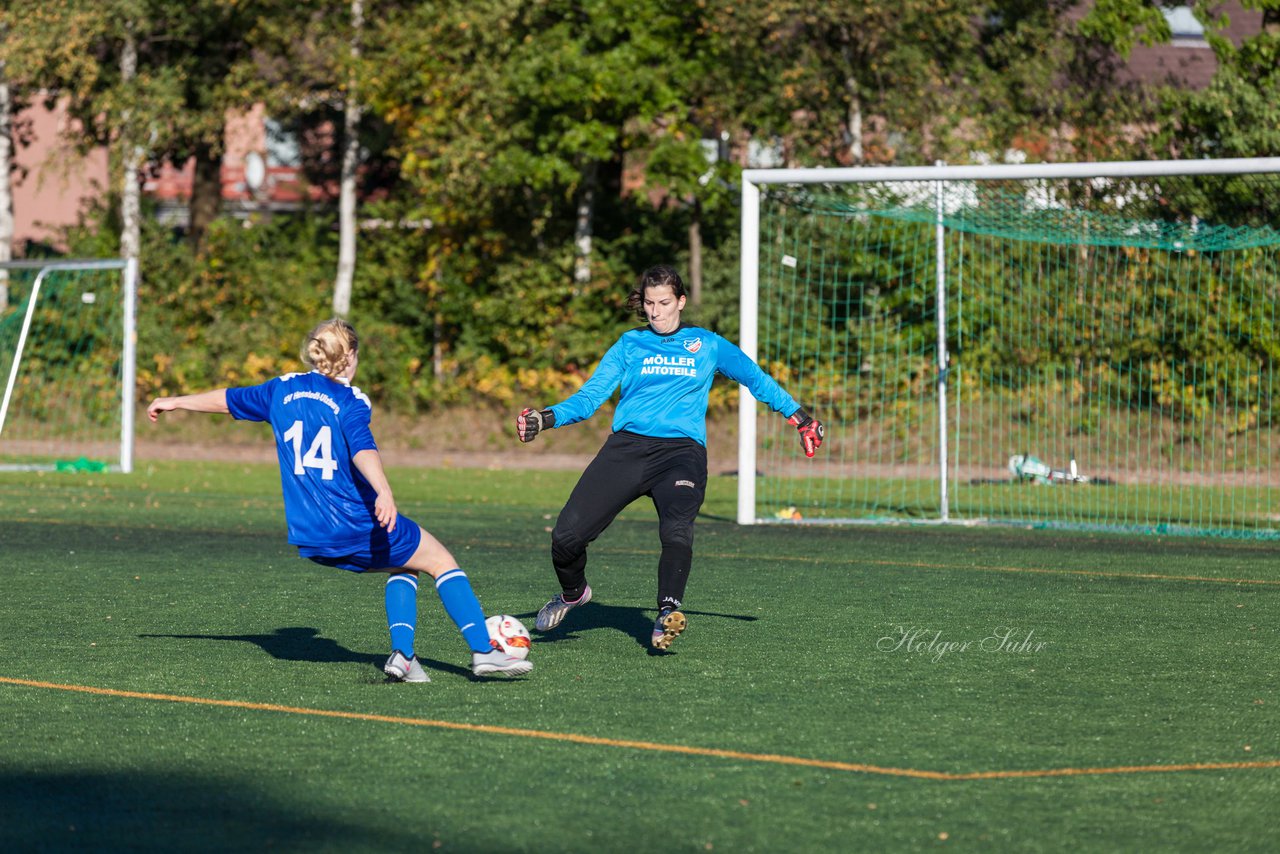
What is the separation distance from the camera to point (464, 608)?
21.9ft

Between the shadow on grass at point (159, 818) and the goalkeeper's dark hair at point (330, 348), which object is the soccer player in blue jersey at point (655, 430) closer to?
the goalkeeper's dark hair at point (330, 348)

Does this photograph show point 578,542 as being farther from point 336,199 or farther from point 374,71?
point 336,199

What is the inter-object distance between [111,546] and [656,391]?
606 centimetres

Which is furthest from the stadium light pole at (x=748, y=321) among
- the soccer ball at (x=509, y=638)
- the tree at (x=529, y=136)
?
the tree at (x=529, y=136)

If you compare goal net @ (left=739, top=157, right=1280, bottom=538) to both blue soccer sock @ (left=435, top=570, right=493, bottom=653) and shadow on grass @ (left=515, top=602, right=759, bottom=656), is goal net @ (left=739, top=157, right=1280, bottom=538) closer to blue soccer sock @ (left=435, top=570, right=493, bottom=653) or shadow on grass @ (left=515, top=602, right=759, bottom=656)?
shadow on grass @ (left=515, top=602, right=759, bottom=656)

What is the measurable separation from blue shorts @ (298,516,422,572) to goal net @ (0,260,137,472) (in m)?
16.0

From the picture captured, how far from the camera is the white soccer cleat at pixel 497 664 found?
6.73 m

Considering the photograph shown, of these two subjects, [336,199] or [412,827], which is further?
[336,199]

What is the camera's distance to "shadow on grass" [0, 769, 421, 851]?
14.7ft

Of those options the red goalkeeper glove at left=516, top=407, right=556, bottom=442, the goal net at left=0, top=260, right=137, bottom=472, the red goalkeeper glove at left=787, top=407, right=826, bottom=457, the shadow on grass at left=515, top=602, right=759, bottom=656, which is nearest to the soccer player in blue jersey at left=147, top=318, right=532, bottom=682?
the red goalkeeper glove at left=516, top=407, right=556, bottom=442

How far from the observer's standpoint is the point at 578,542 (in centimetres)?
764

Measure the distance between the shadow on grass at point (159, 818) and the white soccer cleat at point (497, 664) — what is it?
1.67 meters

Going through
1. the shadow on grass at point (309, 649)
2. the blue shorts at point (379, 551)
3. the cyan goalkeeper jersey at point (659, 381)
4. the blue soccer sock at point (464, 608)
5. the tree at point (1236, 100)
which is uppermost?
the tree at point (1236, 100)

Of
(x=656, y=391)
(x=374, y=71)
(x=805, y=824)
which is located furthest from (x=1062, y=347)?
(x=805, y=824)
